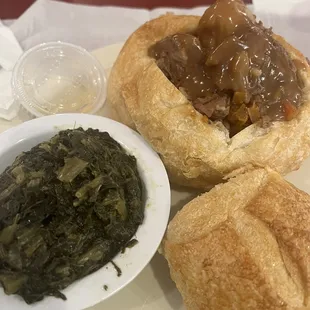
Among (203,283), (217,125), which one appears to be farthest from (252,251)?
(217,125)

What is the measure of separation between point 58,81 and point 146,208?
3.64 ft

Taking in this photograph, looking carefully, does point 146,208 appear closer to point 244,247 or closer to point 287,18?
point 244,247

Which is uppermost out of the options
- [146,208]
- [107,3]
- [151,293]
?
[107,3]

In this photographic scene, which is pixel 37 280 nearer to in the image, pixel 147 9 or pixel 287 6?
pixel 147 9

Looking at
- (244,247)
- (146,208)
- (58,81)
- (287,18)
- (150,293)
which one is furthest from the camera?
(287,18)

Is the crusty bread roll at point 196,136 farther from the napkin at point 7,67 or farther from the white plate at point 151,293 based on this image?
the napkin at point 7,67

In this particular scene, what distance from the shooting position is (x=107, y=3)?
338 centimetres

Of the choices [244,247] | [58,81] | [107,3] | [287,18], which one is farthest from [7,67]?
[287,18]

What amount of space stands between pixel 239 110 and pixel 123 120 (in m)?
0.61

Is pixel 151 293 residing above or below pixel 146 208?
below

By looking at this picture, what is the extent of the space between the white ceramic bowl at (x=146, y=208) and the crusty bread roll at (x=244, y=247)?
12 cm

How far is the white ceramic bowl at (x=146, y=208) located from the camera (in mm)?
1845

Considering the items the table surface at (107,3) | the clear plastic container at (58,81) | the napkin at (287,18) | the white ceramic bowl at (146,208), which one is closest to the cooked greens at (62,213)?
the white ceramic bowl at (146,208)

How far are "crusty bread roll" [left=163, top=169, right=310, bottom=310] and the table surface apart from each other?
1.84 metres
